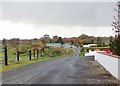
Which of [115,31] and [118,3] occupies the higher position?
[118,3]

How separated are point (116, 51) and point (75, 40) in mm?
137418

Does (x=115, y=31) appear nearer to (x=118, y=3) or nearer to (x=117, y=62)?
(x=118, y=3)

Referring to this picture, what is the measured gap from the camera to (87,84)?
16469 mm

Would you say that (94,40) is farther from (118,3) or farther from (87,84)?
(87,84)

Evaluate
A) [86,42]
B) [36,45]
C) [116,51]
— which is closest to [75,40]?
[86,42]

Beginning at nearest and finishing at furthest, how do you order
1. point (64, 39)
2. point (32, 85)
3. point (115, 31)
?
point (32, 85) → point (115, 31) → point (64, 39)

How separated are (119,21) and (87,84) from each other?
40.1ft

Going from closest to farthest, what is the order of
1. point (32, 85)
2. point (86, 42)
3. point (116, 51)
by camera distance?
point (32, 85) → point (116, 51) → point (86, 42)

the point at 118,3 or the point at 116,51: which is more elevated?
the point at 118,3

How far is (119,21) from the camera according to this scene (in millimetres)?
27516

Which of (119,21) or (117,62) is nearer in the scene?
(117,62)

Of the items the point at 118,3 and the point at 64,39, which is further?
the point at 64,39

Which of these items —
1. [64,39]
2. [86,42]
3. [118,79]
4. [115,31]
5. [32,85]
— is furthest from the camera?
[64,39]

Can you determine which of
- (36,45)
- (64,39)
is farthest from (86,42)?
(36,45)
